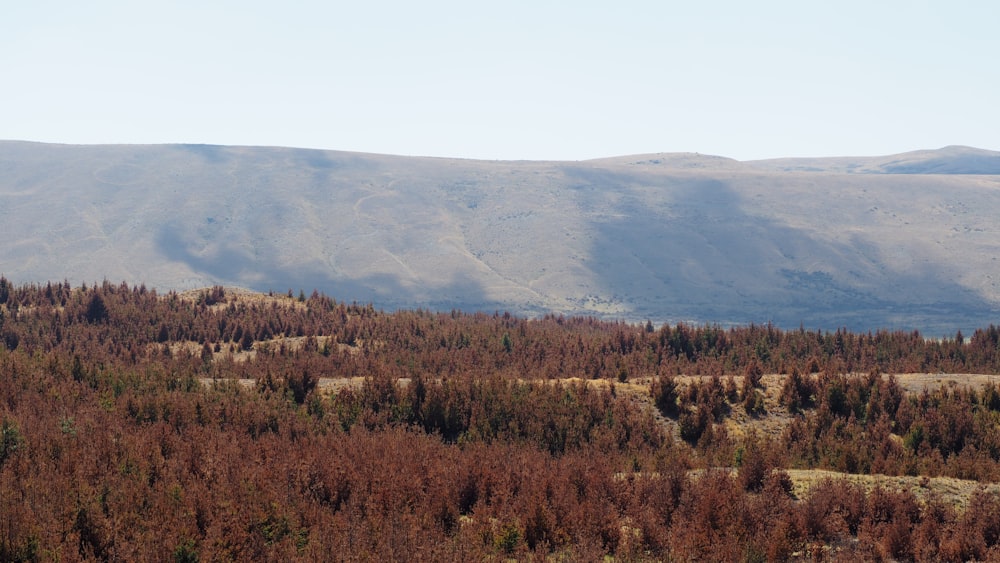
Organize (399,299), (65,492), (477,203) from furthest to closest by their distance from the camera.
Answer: (477,203), (399,299), (65,492)

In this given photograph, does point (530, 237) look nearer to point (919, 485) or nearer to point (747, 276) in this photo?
Answer: point (747, 276)

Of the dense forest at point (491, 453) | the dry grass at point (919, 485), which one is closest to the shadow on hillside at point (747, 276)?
the dense forest at point (491, 453)

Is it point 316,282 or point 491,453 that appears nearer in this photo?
point 491,453

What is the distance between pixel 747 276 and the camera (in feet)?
465

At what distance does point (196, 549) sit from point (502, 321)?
126 feet

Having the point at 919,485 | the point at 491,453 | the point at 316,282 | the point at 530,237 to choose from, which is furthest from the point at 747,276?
the point at 491,453

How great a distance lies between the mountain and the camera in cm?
13062

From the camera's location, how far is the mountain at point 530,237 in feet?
429

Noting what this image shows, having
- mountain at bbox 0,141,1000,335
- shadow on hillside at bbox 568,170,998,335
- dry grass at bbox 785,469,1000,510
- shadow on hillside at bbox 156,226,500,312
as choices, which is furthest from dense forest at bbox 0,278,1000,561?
shadow on hillside at bbox 568,170,998,335

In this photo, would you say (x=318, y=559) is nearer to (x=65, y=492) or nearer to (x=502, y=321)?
(x=65, y=492)

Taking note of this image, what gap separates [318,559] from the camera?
8.29m

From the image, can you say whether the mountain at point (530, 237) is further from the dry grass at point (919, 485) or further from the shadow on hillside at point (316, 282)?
the dry grass at point (919, 485)

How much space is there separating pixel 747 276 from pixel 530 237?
37713mm

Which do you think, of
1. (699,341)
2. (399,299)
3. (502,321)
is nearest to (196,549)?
(699,341)
